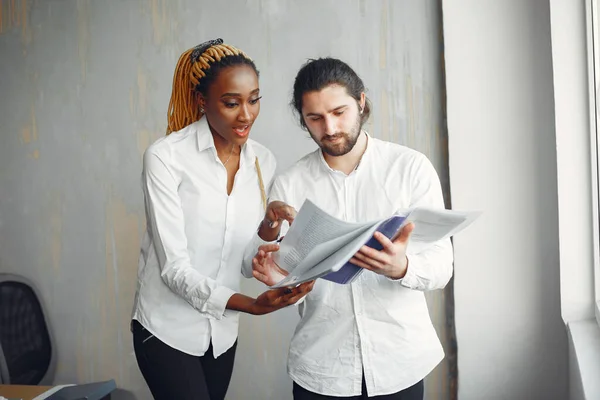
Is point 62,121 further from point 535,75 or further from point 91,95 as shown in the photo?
→ point 535,75

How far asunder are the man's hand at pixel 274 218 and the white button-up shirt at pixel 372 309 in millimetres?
70

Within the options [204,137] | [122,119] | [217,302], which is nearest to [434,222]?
[217,302]

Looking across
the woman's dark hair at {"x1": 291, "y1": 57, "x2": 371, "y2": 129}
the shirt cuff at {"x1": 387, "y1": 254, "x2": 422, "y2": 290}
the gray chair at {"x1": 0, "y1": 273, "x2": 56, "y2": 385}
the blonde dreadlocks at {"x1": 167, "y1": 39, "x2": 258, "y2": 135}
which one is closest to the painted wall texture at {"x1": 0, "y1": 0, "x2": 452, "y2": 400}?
the gray chair at {"x1": 0, "y1": 273, "x2": 56, "y2": 385}

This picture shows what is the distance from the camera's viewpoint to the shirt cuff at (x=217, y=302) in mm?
1651

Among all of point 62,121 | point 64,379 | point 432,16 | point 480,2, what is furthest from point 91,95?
point 480,2

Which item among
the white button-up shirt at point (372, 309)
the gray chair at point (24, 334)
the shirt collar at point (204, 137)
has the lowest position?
the gray chair at point (24, 334)

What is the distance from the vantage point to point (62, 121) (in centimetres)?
274

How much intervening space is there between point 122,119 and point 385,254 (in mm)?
1667

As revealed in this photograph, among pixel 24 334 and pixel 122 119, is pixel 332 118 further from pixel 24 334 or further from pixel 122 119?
pixel 24 334

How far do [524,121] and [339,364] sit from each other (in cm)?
114

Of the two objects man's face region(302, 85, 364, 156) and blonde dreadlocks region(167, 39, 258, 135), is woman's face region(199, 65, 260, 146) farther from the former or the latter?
man's face region(302, 85, 364, 156)

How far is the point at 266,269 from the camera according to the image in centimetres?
150

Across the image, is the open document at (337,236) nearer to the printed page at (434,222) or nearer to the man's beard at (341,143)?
the printed page at (434,222)

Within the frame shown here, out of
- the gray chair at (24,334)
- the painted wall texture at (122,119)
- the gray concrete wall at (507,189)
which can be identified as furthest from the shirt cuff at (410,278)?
the gray chair at (24,334)
